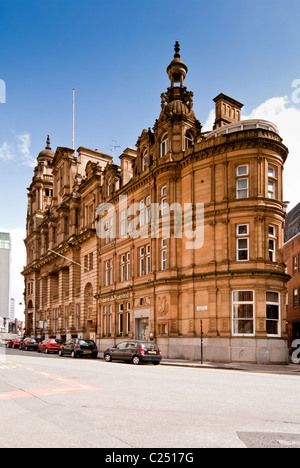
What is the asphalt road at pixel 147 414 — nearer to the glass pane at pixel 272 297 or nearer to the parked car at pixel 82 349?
the glass pane at pixel 272 297

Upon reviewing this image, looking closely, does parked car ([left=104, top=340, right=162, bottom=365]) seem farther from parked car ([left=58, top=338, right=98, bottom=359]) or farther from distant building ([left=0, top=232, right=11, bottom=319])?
distant building ([left=0, top=232, right=11, bottom=319])

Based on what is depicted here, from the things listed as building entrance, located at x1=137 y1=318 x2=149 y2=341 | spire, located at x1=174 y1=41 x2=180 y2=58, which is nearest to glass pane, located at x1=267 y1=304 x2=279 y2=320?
building entrance, located at x1=137 y1=318 x2=149 y2=341

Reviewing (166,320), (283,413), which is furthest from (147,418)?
(166,320)

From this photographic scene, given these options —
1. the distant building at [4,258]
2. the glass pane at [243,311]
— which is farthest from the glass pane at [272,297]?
the distant building at [4,258]

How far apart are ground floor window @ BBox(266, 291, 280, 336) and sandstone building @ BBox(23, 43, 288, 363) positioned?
0.07 meters

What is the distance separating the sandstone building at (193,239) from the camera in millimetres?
28125

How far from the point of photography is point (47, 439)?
279 inches

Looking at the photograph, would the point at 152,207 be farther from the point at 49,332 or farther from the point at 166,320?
the point at 49,332

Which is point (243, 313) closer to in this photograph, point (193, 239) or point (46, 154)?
point (193, 239)

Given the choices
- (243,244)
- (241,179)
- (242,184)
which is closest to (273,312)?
(243,244)

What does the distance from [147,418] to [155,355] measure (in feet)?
57.6

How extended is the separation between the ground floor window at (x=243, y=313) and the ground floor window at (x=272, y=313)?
39.1 inches

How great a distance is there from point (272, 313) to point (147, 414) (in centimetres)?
2041

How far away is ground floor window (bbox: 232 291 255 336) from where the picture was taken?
2772cm
